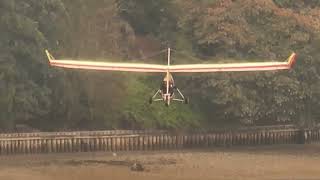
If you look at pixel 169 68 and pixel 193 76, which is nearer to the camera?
pixel 169 68

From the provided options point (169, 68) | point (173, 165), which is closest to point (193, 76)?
point (173, 165)

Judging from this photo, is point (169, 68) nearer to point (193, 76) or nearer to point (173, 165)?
point (173, 165)

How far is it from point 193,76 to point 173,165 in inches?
390

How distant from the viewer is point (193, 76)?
4838 cm

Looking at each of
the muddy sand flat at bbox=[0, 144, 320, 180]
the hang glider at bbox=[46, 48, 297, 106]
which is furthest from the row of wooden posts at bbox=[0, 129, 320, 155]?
the hang glider at bbox=[46, 48, 297, 106]

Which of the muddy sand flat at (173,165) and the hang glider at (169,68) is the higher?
the hang glider at (169,68)

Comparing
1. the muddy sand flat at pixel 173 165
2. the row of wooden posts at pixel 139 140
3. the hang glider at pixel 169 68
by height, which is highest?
the hang glider at pixel 169 68

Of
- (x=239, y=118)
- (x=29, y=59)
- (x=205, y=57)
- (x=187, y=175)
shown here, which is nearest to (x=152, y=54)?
(x=205, y=57)

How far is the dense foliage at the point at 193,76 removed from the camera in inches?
1810

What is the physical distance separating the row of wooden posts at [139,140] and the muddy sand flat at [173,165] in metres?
0.88

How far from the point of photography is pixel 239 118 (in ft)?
160

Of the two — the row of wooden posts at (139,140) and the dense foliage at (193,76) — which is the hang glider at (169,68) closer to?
the row of wooden posts at (139,140)

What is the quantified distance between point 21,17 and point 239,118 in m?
15.2

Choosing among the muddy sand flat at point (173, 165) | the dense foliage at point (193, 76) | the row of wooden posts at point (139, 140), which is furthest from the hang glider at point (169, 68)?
the dense foliage at point (193, 76)
